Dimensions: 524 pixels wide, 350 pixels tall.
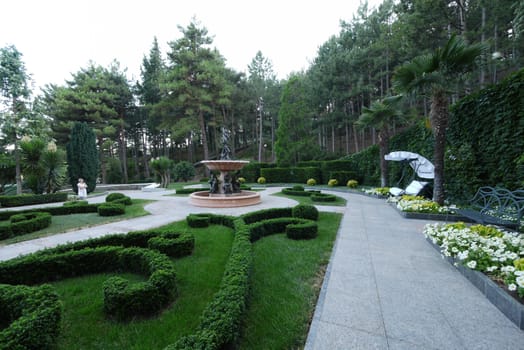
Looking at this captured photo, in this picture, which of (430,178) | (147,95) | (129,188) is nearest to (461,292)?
(430,178)

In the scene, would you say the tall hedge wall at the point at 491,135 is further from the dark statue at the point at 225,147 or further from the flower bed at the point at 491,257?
the dark statue at the point at 225,147

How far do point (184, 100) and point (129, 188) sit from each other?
32.8 ft

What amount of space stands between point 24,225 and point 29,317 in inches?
201

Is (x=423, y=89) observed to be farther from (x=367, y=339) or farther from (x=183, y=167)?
(x=183, y=167)

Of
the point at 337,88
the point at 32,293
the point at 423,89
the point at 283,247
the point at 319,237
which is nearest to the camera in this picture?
the point at 32,293

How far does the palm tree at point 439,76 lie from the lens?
5.11 m

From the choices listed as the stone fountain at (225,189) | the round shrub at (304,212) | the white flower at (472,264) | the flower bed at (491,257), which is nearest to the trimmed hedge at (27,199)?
the stone fountain at (225,189)

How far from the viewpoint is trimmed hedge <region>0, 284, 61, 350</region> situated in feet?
4.80

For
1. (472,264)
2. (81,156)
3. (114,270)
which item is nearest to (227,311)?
(114,270)

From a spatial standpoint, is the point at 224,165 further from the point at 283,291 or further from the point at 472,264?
the point at 472,264

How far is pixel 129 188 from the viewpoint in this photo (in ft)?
60.3

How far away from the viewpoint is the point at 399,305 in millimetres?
2164

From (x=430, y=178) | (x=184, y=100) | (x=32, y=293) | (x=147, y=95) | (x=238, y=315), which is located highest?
(x=147, y=95)

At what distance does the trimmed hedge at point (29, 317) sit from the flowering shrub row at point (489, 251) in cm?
400
